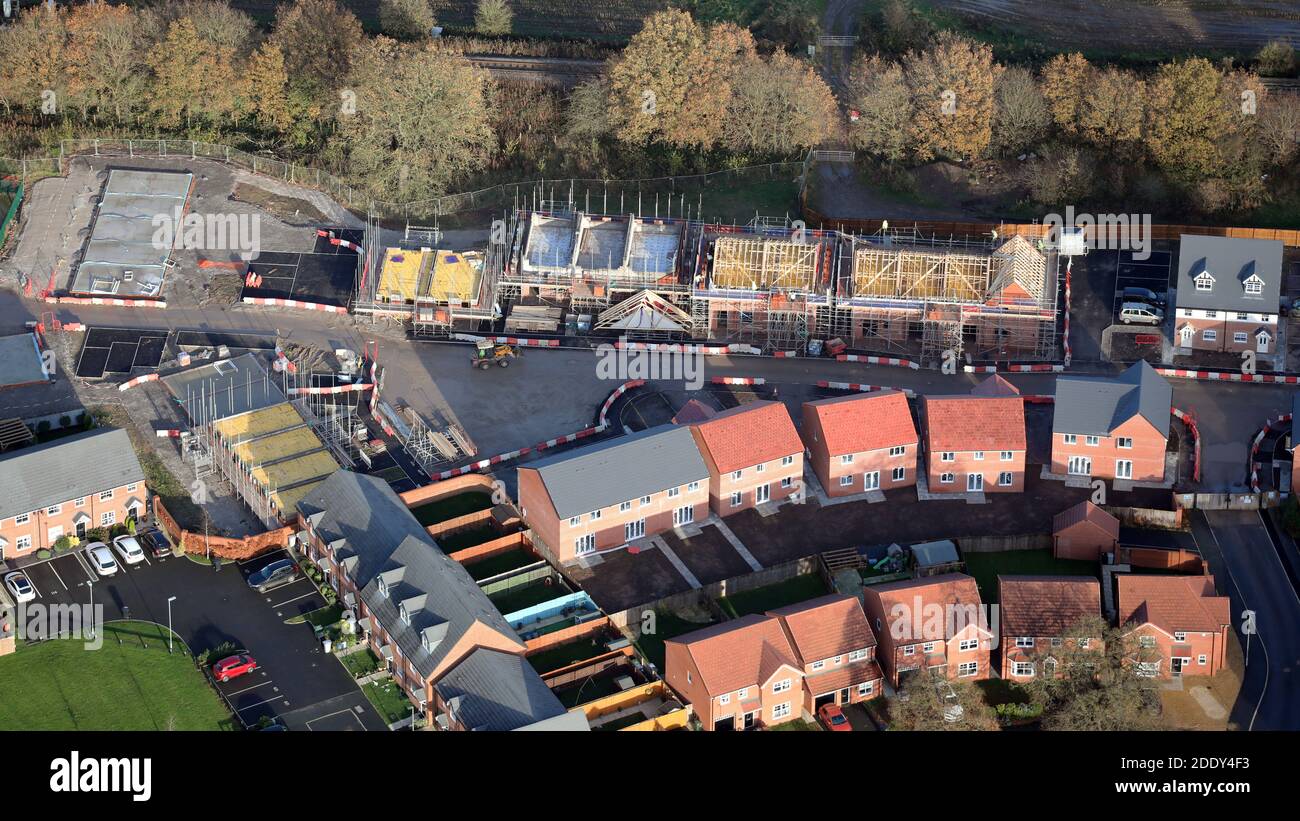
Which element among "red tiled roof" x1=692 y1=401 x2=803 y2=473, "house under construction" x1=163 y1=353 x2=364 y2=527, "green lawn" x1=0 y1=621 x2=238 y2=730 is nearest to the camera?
"green lawn" x1=0 y1=621 x2=238 y2=730

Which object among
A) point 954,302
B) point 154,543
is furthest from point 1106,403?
point 154,543

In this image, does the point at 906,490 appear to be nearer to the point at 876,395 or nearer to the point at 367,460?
the point at 876,395

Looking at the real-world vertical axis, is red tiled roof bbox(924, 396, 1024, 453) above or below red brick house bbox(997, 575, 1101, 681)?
above

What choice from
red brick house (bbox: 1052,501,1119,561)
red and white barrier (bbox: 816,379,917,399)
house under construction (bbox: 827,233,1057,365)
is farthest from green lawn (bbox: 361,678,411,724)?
house under construction (bbox: 827,233,1057,365)

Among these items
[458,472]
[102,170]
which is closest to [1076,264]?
[458,472]

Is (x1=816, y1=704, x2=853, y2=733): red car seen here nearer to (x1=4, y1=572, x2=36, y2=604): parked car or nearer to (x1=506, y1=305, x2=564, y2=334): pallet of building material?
(x1=506, y1=305, x2=564, y2=334): pallet of building material

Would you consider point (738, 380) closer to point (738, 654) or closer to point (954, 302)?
point (954, 302)

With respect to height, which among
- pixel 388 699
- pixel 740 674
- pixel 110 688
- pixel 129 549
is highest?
pixel 129 549
